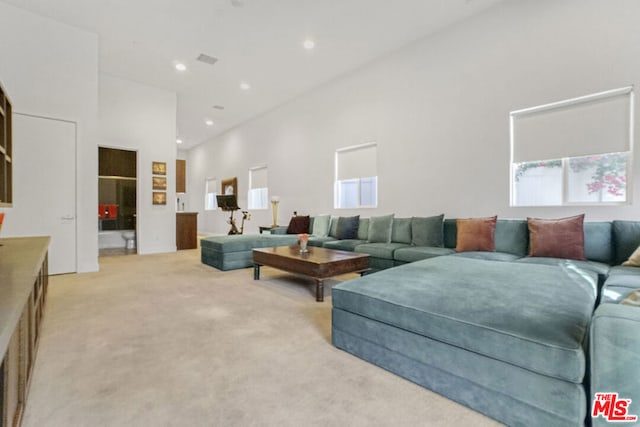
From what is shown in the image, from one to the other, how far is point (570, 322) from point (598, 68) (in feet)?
11.4

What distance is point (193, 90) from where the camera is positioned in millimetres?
7059

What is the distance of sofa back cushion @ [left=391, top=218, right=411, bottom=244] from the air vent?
4490 mm

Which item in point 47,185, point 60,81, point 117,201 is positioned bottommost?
point 117,201

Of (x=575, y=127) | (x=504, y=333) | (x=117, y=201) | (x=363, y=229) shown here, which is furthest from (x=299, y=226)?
(x=504, y=333)

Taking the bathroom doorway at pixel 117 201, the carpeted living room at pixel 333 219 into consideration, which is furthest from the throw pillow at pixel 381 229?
the bathroom doorway at pixel 117 201

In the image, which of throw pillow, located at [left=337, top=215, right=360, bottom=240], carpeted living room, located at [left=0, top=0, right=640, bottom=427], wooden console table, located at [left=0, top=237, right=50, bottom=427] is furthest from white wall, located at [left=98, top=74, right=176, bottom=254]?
wooden console table, located at [left=0, top=237, right=50, bottom=427]

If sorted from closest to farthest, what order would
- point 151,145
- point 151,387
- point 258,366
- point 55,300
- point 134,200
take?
point 151,387
point 258,366
point 55,300
point 151,145
point 134,200

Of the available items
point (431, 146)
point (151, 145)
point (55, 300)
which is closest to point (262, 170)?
point (151, 145)

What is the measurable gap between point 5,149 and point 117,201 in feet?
17.8

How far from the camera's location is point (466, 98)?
4.38 m

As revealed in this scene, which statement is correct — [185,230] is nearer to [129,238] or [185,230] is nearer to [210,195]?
[129,238]

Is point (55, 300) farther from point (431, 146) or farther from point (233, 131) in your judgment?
point (233, 131)

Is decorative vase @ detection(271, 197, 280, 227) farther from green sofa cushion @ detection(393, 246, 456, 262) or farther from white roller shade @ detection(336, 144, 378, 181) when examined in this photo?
green sofa cushion @ detection(393, 246, 456, 262)

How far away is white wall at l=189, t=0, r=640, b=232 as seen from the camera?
3350mm
